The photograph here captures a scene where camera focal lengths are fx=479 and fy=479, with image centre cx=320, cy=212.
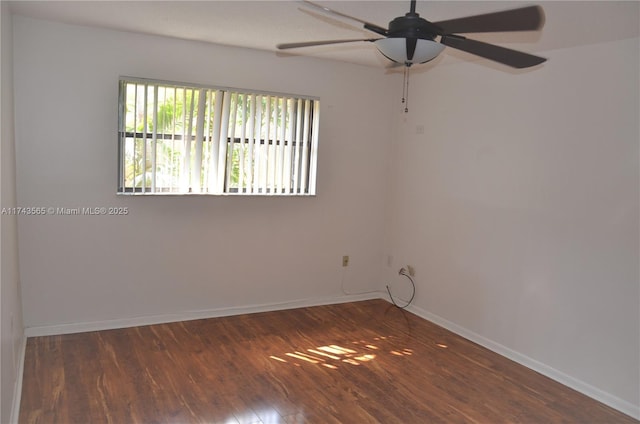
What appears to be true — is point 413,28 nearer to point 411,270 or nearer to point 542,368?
point 542,368

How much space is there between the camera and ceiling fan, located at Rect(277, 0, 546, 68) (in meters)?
1.85

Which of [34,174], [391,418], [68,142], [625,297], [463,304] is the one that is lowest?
[391,418]

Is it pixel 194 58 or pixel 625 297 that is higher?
pixel 194 58

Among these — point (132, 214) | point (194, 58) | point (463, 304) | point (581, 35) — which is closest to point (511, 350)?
point (463, 304)

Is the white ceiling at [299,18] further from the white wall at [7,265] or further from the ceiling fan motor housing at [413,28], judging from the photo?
the ceiling fan motor housing at [413,28]

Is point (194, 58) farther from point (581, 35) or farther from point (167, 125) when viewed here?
point (581, 35)

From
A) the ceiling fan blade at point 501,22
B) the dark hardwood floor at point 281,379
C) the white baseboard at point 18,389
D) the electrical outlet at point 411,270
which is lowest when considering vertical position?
the dark hardwood floor at point 281,379

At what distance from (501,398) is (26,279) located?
3515 millimetres

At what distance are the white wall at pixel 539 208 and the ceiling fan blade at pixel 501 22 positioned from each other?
1.65 m

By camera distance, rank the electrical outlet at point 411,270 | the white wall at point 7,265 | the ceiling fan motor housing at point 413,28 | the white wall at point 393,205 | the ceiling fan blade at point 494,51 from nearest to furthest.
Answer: the ceiling fan motor housing at point 413,28 → the ceiling fan blade at point 494,51 → the white wall at point 7,265 → the white wall at point 393,205 → the electrical outlet at point 411,270

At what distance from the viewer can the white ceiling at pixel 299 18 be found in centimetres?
268

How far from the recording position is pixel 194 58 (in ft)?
13.2

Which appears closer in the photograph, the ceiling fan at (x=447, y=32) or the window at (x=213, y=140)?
the ceiling fan at (x=447, y=32)

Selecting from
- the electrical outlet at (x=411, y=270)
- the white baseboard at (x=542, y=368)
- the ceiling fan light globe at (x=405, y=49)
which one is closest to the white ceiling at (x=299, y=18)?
the ceiling fan light globe at (x=405, y=49)
